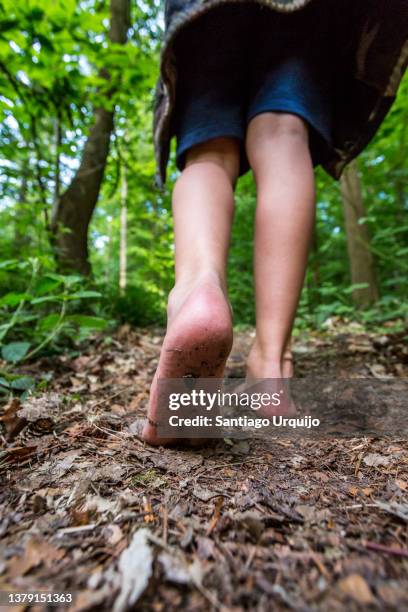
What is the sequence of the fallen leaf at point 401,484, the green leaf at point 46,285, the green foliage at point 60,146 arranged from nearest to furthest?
the fallen leaf at point 401,484, the green leaf at point 46,285, the green foliage at point 60,146

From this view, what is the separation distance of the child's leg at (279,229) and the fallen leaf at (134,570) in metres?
0.52

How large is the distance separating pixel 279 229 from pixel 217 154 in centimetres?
28

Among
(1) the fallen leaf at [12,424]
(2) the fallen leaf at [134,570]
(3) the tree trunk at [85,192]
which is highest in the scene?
(3) the tree trunk at [85,192]

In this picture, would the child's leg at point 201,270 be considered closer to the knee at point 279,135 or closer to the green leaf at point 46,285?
the knee at point 279,135

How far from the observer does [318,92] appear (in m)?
0.97

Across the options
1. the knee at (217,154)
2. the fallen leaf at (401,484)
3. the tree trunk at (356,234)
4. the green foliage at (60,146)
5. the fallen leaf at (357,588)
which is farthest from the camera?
the tree trunk at (356,234)

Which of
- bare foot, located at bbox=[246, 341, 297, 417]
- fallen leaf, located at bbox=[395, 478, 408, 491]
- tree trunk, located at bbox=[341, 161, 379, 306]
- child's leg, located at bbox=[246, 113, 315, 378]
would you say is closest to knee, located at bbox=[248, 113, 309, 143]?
child's leg, located at bbox=[246, 113, 315, 378]

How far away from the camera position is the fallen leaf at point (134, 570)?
13.5 inches

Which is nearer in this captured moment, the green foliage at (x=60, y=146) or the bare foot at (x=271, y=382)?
the bare foot at (x=271, y=382)

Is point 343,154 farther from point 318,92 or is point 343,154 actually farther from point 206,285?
point 206,285

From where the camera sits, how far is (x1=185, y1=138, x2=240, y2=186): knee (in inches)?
38.9

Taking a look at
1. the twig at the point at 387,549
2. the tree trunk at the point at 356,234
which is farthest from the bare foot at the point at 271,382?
the tree trunk at the point at 356,234

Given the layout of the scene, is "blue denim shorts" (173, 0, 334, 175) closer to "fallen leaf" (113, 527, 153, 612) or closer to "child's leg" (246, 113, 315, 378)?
"child's leg" (246, 113, 315, 378)

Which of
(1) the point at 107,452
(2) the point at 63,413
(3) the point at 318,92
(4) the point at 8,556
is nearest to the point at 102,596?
(4) the point at 8,556
